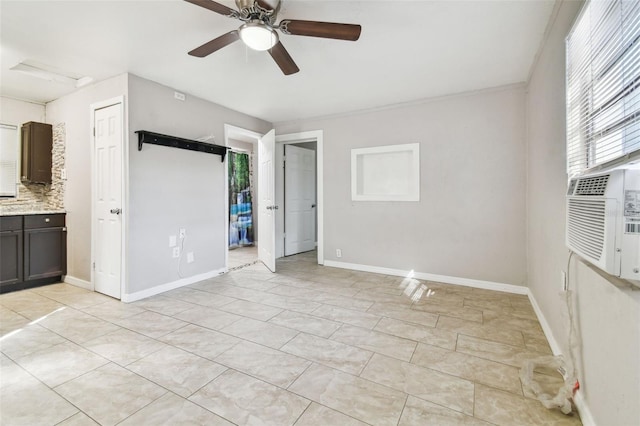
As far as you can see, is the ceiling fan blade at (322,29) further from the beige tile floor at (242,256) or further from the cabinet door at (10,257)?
the cabinet door at (10,257)

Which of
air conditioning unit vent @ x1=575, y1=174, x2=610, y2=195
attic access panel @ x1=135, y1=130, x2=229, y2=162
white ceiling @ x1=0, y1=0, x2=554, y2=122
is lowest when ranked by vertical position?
air conditioning unit vent @ x1=575, y1=174, x2=610, y2=195

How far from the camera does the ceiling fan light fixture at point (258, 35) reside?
1.88m

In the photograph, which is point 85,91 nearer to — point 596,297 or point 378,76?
point 378,76

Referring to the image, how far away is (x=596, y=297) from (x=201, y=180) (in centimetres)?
407

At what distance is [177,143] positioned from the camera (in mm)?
3572

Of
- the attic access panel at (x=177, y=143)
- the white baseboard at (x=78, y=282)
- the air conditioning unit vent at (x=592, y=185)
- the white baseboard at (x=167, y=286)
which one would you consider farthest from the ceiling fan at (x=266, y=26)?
the white baseboard at (x=78, y=282)

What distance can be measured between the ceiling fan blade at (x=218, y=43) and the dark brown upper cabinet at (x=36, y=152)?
11.1ft

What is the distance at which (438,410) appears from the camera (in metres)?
1.54

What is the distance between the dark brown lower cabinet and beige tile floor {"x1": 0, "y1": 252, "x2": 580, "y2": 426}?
285 millimetres

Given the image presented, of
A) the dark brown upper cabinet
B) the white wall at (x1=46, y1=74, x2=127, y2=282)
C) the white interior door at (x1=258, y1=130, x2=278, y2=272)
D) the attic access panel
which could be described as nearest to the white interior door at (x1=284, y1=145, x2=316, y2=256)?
the white interior door at (x1=258, y1=130, x2=278, y2=272)

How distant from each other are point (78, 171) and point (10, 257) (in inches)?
50.0

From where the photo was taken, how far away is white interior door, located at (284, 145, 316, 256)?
564 cm

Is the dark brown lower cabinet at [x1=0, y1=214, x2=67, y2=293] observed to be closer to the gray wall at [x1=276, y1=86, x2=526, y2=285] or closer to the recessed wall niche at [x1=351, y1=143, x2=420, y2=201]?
the gray wall at [x1=276, y1=86, x2=526, y2=285]

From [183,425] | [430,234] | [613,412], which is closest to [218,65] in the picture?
[183,425]
